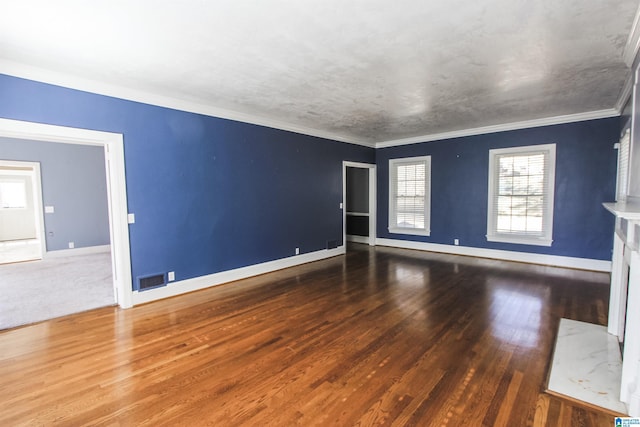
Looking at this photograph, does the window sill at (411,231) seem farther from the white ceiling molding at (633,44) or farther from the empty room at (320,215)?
the white ceiling molding at (633,44)

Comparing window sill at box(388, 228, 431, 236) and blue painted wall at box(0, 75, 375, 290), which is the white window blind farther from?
blue painted wall at box(0, 75, 375, 290)

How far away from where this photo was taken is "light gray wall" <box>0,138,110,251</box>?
21.8ft

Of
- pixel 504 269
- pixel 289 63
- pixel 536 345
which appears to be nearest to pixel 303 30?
pixel 289 63

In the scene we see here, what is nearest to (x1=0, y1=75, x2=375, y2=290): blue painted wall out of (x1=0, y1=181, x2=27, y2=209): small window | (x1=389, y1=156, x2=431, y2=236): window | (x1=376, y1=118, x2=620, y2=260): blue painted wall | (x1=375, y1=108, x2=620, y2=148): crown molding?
(x1=389, y1=156, x2=431, y2=236): window

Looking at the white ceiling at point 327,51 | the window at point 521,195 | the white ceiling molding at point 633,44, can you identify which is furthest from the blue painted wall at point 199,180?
the white ceiling molding at point 633,44

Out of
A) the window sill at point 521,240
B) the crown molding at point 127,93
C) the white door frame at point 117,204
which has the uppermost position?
the crown molding at point 127,93

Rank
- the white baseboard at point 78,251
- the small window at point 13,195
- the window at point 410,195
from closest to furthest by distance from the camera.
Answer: the white baseboard at point 78,251
the window at point 410,195
the small window at point 13,195

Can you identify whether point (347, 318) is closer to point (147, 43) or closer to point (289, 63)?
point (289, 63)

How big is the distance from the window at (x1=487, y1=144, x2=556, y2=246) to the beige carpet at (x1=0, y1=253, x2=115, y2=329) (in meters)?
6.82

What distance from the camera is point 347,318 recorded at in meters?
3.35

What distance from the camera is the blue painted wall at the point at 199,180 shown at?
344cm

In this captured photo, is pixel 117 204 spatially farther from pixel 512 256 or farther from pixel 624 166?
pixel 512 256

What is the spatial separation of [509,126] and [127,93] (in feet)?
21.0

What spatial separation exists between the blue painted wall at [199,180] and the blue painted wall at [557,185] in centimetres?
285
